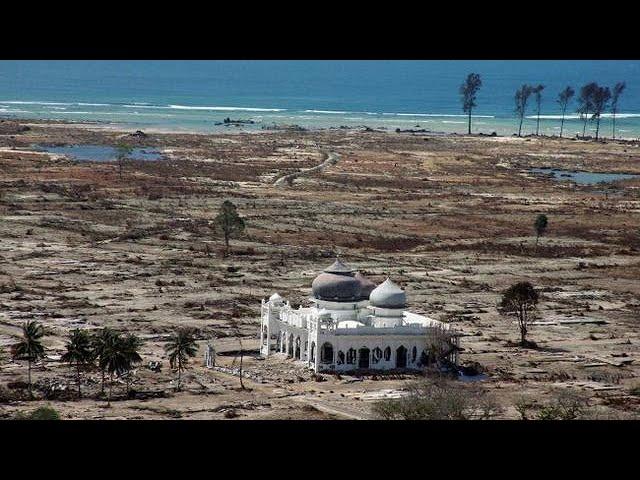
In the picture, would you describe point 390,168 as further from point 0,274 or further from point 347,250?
point 0,274

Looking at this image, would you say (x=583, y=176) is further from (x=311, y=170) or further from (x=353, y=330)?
(x=353, y=330)

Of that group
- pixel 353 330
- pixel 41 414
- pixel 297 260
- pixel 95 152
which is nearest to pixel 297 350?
pixel 353 330

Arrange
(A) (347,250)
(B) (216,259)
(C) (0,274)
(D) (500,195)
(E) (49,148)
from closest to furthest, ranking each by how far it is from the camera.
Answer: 1. (C) (0,274)
2. (B) (216,259)
3. (A) (347,250)
4. (D) (500,195)
5. (E) (49,148)

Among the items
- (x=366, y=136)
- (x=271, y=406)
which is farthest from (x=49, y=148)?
(x=271, y=406)

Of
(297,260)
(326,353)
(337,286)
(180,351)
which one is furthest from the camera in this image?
(297,260)

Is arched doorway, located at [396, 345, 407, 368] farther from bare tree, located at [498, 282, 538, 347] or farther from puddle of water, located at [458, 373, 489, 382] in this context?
bare tree, located at [498, 282, 538, 347]

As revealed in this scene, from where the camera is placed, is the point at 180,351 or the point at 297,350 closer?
the point at 180,351

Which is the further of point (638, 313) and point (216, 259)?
point (216, 259)
